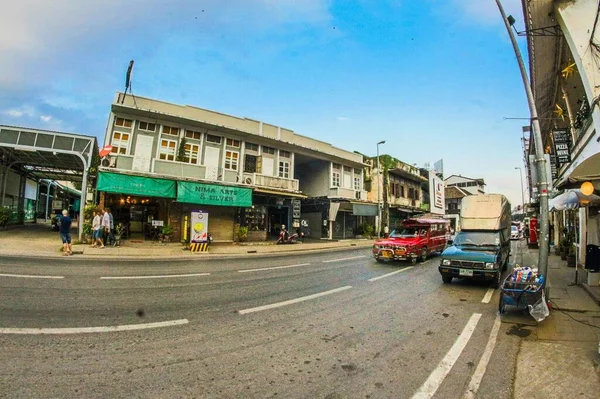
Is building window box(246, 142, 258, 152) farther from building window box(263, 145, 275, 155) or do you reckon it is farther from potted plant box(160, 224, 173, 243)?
potted plant box(160, 224, 173, 243)

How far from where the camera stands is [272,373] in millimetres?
3771

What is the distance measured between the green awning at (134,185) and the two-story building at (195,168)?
5 cm

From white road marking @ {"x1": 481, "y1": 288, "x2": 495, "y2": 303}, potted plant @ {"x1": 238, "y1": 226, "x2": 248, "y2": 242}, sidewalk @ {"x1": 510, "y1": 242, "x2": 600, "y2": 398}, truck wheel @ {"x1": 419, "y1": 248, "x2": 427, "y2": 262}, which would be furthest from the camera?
potted plant @ {"x1": 238, "y1": 226, "x2": 248, "y2": 242}

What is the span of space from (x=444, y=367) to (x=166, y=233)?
706 inches

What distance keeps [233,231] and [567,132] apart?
19.5 metres

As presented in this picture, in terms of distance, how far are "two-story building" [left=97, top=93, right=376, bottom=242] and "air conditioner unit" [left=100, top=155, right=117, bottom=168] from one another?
1.9 inches

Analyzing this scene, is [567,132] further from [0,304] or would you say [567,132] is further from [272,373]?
[0,304]

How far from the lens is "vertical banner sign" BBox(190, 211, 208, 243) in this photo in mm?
17078

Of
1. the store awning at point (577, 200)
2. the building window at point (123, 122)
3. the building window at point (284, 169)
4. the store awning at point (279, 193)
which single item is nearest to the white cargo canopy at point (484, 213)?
the store awning at point (577, 200)

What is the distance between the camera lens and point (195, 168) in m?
20.6

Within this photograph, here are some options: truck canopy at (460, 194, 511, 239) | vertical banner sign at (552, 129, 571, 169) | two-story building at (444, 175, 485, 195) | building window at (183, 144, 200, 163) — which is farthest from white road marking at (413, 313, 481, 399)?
two-story building at (444, 175, 485, 195)

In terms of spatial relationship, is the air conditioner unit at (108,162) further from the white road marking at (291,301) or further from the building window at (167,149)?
the white road marking at (291,301)

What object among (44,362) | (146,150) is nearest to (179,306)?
(44,362)

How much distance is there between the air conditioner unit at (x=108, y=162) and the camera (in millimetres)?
17688
